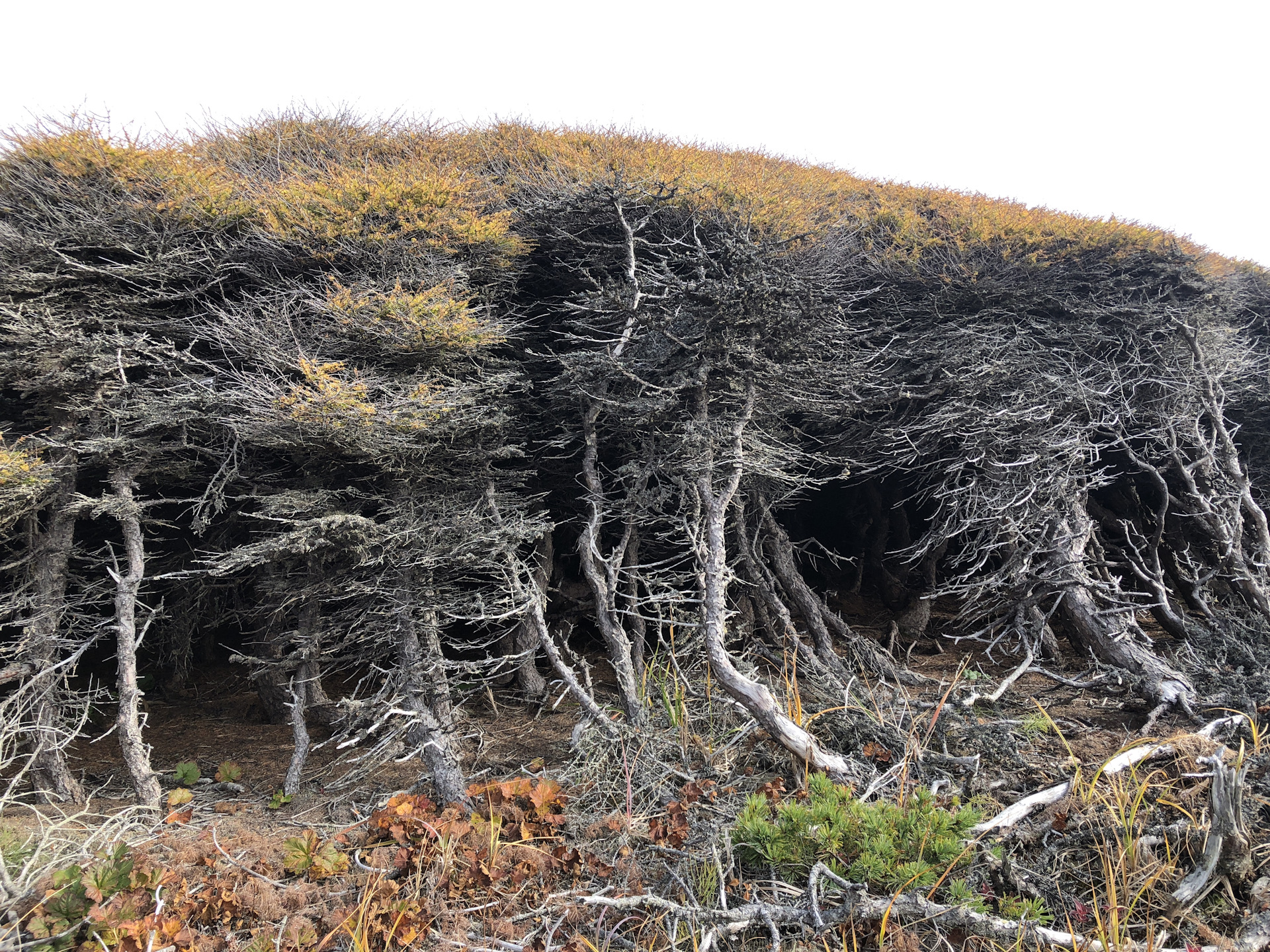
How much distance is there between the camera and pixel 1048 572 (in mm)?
5816

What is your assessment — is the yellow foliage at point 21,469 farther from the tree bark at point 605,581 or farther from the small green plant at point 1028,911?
the small green plant at point 1028,911

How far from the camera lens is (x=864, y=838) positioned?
315cm

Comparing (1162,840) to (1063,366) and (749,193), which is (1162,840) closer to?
(1063,366)

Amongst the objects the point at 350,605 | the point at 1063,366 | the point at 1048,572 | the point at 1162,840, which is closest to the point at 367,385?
the point at 350,605

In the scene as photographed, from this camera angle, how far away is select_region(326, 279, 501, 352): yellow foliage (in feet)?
17.1

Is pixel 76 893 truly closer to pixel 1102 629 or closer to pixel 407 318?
pixel 407 318

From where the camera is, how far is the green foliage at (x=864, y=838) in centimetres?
297

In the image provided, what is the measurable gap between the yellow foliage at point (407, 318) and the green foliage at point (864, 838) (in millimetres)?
4161

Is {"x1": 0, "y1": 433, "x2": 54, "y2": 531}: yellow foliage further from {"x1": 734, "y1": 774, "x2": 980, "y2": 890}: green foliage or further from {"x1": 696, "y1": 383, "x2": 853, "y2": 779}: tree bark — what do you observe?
{"x1": 734, "y1": 774, "x2": 980, "y2": 890}: green foliage

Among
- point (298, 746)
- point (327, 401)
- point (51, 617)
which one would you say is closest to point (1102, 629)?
point (327, 401)

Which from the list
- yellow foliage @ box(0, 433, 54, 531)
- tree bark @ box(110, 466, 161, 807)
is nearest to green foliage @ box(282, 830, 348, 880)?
tree bark @ box(110, 466, 161, 807)

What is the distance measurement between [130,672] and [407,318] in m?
3.68

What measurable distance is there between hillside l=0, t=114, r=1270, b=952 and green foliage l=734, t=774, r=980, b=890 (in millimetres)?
23

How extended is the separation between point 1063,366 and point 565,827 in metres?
6.86
